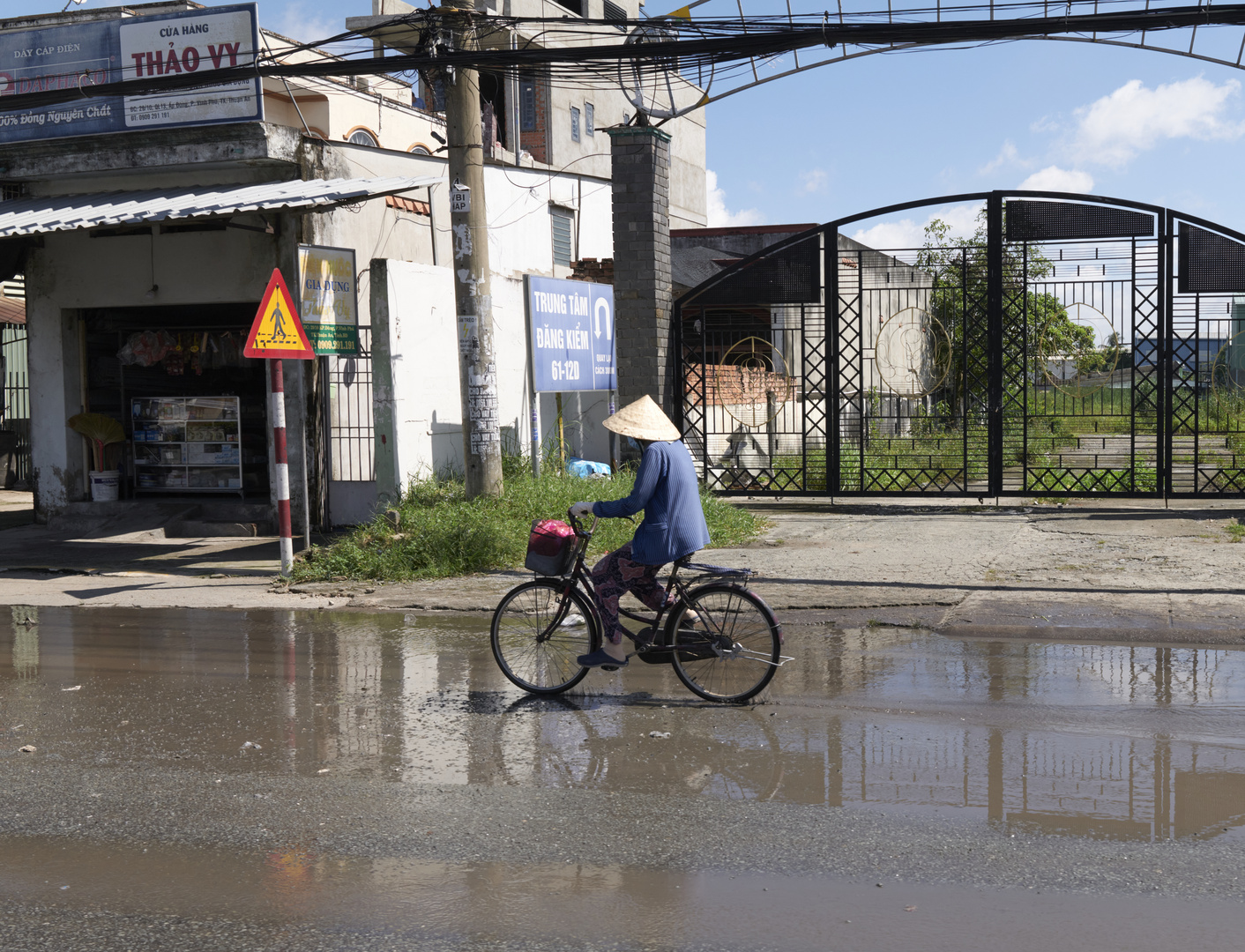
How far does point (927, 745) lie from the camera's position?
5.69 m

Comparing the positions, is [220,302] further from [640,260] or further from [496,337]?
[640,260]

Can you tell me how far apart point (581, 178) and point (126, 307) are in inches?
343

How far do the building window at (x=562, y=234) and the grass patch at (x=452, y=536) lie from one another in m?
8.31

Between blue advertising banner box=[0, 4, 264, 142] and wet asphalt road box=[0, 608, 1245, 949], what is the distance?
814 cm

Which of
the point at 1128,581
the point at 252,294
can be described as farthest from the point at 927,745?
the point at 252,294

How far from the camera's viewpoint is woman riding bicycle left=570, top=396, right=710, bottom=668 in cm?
645

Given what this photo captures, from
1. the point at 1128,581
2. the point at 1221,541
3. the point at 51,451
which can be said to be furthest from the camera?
the point at 51,451

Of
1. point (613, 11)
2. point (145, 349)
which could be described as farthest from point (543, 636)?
point (613, 11)

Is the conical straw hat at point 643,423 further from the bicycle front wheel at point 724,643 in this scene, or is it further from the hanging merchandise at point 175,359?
the hanging merchandise at point 175,359

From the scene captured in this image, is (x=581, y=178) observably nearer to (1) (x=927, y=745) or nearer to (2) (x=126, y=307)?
(2) (x=126, y=307)

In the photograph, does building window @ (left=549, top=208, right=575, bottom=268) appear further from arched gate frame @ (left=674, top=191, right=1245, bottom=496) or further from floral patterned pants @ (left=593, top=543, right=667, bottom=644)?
floral patterned pants @ (left=593, top=543, right=667, bottom=644)

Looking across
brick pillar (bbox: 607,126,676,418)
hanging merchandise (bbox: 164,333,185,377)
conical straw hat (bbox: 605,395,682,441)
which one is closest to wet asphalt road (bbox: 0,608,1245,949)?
conical straw hat (bbox: 605,395,682,441)

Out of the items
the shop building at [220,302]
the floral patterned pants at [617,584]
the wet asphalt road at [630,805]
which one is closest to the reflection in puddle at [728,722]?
the wet asphalt road at [630,805]

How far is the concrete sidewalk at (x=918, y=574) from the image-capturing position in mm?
8789
